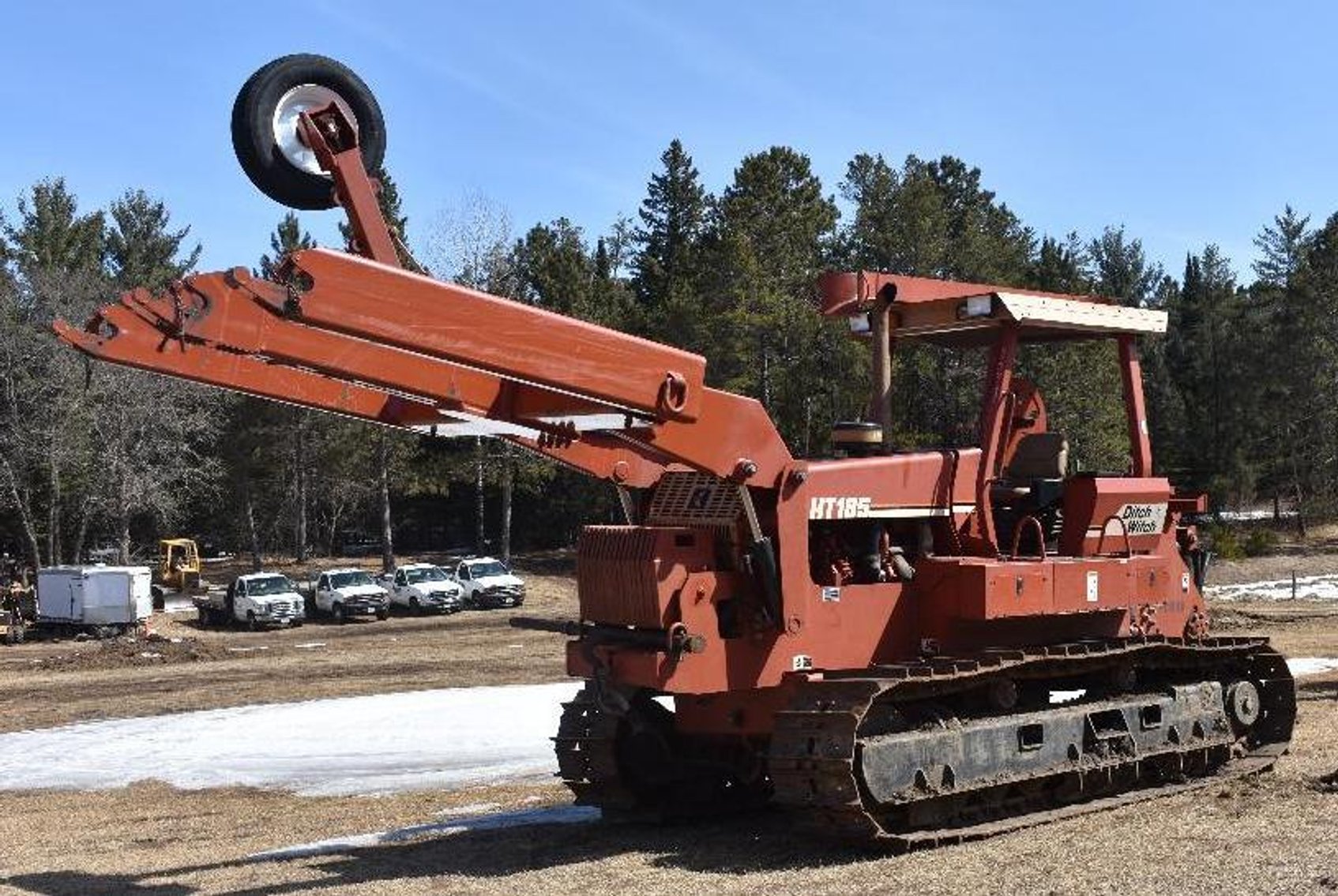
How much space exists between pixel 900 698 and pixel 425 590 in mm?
36999

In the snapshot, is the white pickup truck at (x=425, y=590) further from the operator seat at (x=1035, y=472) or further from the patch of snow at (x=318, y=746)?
the operator seat at (x=1035, y=472)

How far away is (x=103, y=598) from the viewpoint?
38875mm

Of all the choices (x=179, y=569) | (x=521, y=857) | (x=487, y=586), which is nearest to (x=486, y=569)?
(x=487, y=586)

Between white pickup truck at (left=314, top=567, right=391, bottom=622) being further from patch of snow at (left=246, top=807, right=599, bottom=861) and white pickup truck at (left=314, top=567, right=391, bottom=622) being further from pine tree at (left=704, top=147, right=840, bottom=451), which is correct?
patch of snow at (left=246, top=807, right=599, bottom=861)

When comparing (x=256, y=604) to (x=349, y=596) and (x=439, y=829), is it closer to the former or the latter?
(x=349, y=596)

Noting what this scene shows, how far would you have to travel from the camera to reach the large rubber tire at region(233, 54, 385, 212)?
304 inches

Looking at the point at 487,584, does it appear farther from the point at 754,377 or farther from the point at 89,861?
the point at 89,861

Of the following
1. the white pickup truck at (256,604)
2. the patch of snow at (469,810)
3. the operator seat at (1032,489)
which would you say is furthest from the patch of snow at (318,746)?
the white pickup truck at (256,604)

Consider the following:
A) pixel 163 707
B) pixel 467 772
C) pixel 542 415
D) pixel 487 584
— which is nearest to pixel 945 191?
pixel 487 584

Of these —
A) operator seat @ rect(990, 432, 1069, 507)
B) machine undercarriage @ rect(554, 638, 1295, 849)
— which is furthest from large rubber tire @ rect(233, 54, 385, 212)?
operator seat @ rect(990, 432, 1069, 507)

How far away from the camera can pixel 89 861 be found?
10.4 m

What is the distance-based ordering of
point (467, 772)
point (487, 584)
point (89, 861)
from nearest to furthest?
point (89, 861), point (467, 772), point (487, 584)

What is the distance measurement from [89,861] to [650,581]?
4.58 metres

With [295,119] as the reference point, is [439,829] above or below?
below
